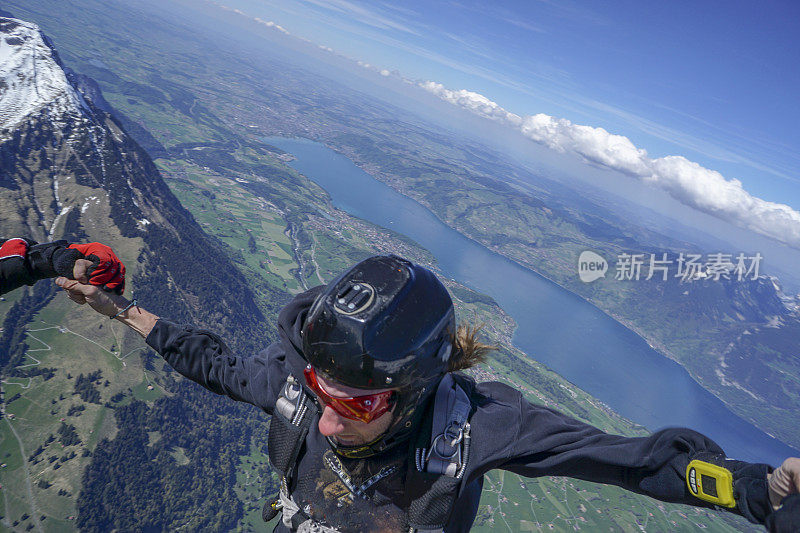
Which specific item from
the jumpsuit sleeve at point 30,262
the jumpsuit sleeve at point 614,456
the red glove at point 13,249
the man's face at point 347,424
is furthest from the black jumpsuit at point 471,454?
the red glove at point 13,249

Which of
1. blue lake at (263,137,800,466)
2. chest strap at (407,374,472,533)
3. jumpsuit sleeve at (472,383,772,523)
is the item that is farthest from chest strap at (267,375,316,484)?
blue lake at (263,137,800,466)

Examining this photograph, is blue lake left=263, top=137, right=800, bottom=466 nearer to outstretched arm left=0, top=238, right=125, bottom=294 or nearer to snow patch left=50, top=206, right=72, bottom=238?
snow patch left=50, top=206, right=72, bottom=238

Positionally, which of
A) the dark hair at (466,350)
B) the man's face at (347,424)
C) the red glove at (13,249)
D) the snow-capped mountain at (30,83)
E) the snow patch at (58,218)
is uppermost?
the dark hair at (466,350)

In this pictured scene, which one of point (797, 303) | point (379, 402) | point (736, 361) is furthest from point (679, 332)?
point (379, 402)

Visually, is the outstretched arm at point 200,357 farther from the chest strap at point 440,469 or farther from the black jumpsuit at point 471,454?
the chest strap at point 440,469

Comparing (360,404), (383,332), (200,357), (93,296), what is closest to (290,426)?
(360,404)

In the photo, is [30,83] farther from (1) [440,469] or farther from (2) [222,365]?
(1) [440,469]

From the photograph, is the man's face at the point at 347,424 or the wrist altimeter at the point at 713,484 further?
the man's face at the point at 347,424
